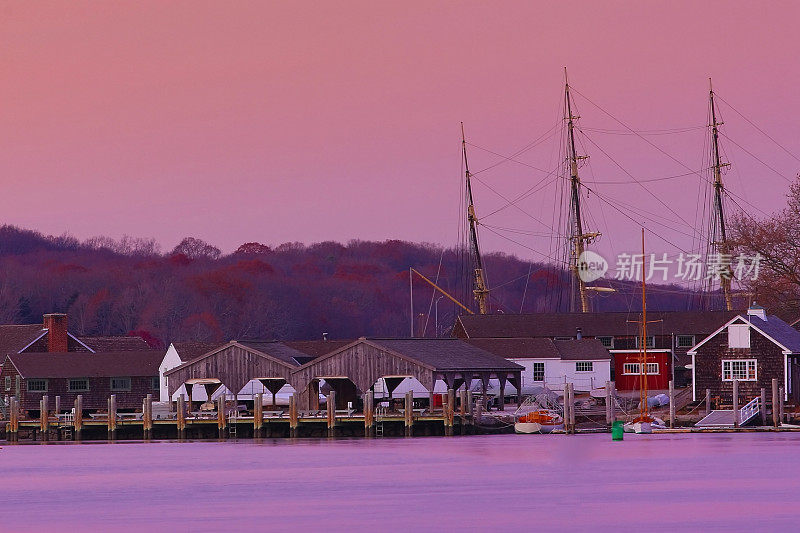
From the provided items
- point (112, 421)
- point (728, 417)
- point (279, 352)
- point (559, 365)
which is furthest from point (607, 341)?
point (112, 421)

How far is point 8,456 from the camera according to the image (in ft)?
256

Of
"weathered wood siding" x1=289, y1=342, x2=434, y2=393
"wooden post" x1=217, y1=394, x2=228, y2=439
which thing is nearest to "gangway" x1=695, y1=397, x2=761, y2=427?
"weathered wood siding" x1=289, y1=342, x2=434, y2=393

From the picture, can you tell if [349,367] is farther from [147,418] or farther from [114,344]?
[114,344]

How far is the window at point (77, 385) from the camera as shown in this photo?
108m

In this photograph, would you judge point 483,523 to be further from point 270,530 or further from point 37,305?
point 37,305

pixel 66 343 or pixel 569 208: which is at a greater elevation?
pixel 569 208

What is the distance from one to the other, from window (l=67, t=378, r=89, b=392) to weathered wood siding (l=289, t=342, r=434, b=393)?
1987cm

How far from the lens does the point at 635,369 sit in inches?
4518

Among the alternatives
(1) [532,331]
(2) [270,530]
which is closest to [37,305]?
(1) [532,331]

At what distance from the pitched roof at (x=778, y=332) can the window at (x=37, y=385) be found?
4667 cm

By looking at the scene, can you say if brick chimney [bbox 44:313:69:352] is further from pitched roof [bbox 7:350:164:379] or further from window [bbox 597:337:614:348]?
window [bbox 597:337:614:348]

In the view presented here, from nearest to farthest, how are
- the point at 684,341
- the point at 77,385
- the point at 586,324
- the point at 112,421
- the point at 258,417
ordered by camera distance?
the point at 258,417 < the point at 112,421 < the point at 77,385 < the point at 684,341 < the point at 586,324

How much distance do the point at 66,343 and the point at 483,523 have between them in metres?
82.7

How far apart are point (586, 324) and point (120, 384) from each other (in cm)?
3615
